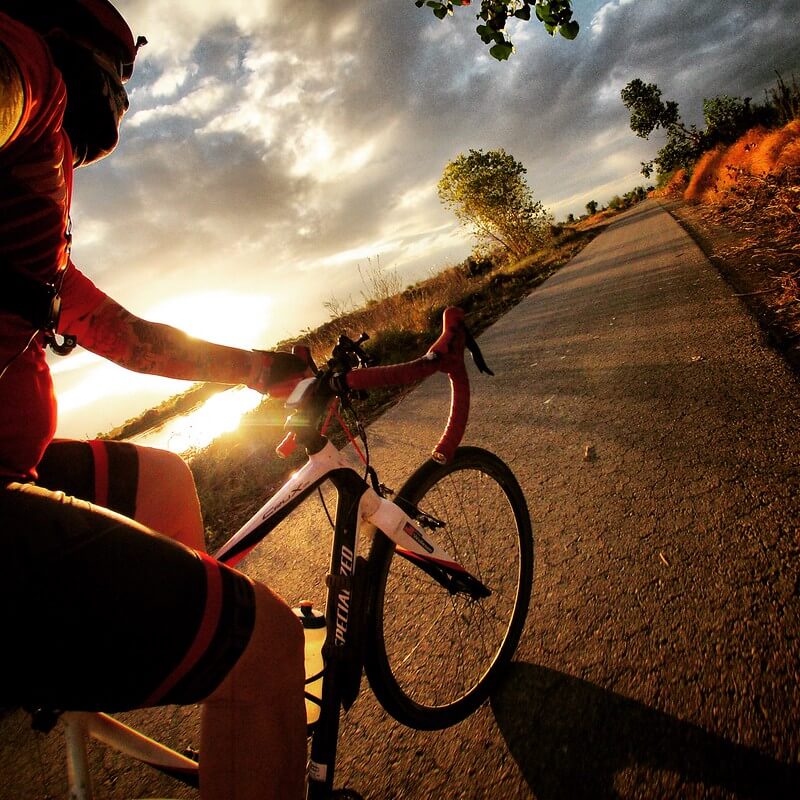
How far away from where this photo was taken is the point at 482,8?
10.2 feet

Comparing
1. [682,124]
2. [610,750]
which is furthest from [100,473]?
[682,124]

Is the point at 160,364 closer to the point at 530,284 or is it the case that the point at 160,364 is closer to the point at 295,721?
the point at 295,721

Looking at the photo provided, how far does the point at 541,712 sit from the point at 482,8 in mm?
4331

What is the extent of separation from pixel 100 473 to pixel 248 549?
1.65ft

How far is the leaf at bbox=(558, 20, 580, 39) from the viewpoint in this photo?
3.04 meters

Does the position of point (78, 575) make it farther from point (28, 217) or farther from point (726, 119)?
point (726, 119)

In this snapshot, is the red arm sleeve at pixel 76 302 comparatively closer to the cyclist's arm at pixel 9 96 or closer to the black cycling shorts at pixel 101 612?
the cyclist's arm at pixel 9 96

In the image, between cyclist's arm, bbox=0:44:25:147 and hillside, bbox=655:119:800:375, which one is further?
hillside, bbox=655:119:800:375

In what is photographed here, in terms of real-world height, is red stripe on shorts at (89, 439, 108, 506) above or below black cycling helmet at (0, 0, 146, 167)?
below

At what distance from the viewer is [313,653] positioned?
154 cm

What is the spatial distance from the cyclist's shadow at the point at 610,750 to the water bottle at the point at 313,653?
2.23ft

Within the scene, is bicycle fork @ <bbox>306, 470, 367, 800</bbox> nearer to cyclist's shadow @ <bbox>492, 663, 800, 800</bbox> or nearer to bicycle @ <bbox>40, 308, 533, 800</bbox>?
bicycle @ <bbox>40, 308, 533, 800</bbox>

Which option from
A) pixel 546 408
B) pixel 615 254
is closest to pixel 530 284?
pixel 615 254

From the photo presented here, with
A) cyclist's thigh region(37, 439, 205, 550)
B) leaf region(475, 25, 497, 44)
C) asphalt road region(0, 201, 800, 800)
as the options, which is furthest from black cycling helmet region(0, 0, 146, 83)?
leaf region(475, 25, 497, 44)
